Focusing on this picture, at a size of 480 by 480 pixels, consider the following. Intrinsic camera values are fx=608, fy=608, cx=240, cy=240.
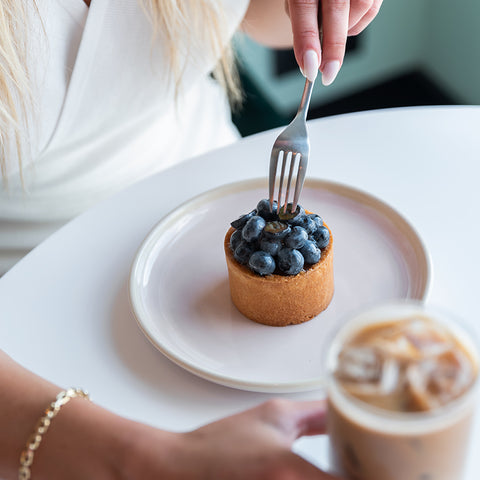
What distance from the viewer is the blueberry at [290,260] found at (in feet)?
2.87

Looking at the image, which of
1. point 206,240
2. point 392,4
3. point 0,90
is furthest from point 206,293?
point 392,4

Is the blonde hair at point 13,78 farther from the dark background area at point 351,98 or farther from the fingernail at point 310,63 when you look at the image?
the dark background area at point 351,98

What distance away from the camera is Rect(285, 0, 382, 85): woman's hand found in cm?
99

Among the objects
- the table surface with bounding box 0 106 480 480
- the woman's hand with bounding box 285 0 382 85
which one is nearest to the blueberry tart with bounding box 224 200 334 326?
the table surface with bounding box 0 106 480 480

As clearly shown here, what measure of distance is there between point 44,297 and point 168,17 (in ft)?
1.89

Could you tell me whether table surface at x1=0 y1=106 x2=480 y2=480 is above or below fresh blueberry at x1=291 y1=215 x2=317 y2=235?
below

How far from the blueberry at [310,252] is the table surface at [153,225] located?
0.58ft

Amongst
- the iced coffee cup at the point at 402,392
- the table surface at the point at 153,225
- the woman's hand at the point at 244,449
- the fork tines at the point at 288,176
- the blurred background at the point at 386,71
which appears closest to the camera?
the iced coffee cup at the point at 402,392

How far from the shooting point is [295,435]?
61 cm

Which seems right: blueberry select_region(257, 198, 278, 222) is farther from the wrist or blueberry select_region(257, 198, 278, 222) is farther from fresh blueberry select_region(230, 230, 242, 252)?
the wrist

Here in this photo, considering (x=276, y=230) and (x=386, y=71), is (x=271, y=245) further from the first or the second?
(x=386, y=71)

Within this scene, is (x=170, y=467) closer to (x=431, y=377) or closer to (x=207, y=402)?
(x=207, y=402)

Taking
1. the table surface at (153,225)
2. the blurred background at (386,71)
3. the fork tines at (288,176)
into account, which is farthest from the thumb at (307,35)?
the blurred background at (386,71)

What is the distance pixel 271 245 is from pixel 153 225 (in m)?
0.29
